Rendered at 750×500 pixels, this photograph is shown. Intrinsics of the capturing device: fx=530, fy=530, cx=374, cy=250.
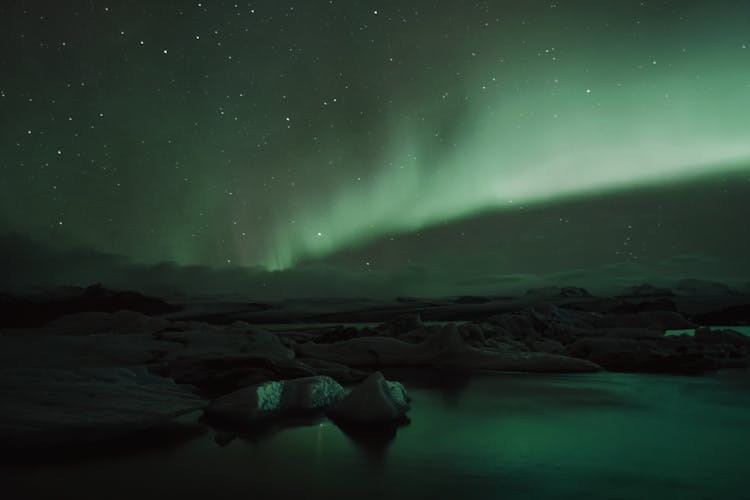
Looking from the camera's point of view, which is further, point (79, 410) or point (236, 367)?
point (236, 367)

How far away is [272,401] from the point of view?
392 inches

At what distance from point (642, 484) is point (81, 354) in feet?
43.2

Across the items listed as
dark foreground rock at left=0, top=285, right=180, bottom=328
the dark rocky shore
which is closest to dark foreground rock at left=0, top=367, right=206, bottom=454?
the dark rocky shore

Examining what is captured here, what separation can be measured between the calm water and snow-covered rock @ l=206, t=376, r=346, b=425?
100cm

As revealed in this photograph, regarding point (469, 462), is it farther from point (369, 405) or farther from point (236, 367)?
point (236, 367)

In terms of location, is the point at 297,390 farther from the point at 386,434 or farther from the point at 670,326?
the point at 670,326

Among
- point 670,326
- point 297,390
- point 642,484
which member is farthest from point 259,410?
point 670,326

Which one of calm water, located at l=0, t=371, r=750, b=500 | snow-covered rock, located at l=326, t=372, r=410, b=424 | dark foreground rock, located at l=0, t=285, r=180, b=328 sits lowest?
calm water, located at l=0, t=371, r=750, b=500

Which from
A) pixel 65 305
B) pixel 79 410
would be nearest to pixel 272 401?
pixel 79 410

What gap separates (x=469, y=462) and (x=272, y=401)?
4322mm

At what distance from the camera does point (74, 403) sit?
27.0 feet

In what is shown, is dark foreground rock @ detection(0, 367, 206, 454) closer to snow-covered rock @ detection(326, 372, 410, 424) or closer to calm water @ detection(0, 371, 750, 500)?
calm water @ detection(0, 371, 750, 500)

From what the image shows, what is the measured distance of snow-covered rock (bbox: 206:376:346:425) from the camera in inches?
377

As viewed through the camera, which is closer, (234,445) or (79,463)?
(79,463)
